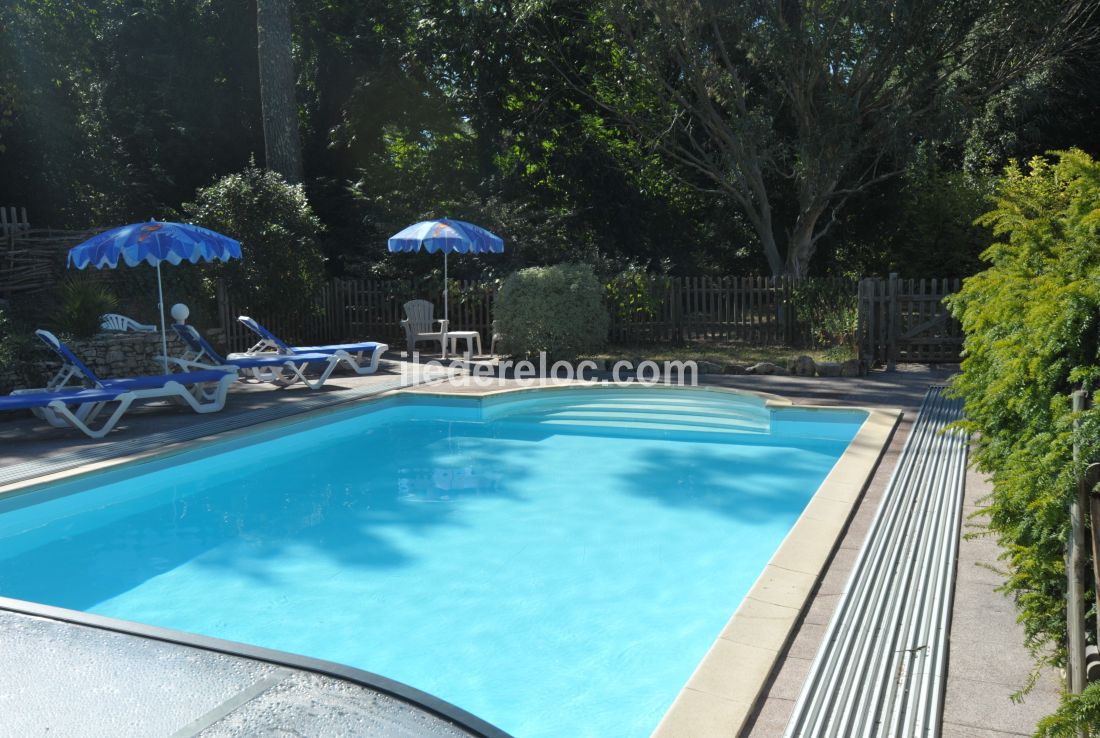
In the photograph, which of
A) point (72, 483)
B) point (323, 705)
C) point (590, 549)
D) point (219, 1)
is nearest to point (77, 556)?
point (72, 483)

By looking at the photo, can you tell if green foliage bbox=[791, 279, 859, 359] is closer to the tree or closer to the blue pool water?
the tree

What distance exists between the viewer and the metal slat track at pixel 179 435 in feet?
23.6

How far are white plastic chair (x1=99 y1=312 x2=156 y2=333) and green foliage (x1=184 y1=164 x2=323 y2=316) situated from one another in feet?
10.1

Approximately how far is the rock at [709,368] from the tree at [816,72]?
6076 mm

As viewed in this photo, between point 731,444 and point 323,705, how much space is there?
7415mm

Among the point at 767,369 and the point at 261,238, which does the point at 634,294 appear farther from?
the point at 261,238

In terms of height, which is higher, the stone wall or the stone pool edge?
the stone wall

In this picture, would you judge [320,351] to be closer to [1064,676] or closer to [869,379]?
[869,379]

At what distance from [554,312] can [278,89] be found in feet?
28.6

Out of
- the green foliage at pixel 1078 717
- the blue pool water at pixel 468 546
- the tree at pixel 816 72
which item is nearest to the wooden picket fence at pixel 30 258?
the blue pool water at pixel 468 546

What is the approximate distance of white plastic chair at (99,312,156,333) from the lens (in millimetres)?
12023

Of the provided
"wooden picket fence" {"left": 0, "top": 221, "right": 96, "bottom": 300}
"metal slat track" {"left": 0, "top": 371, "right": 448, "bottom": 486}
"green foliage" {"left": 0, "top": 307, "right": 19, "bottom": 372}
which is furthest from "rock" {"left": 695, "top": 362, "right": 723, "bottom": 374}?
"wooden picket fence" {"left": 0, "top": 221, "right": 96, "bottom": 300}

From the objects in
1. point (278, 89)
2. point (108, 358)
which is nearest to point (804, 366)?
point (108, 358)

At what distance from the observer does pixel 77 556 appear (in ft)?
20.5
